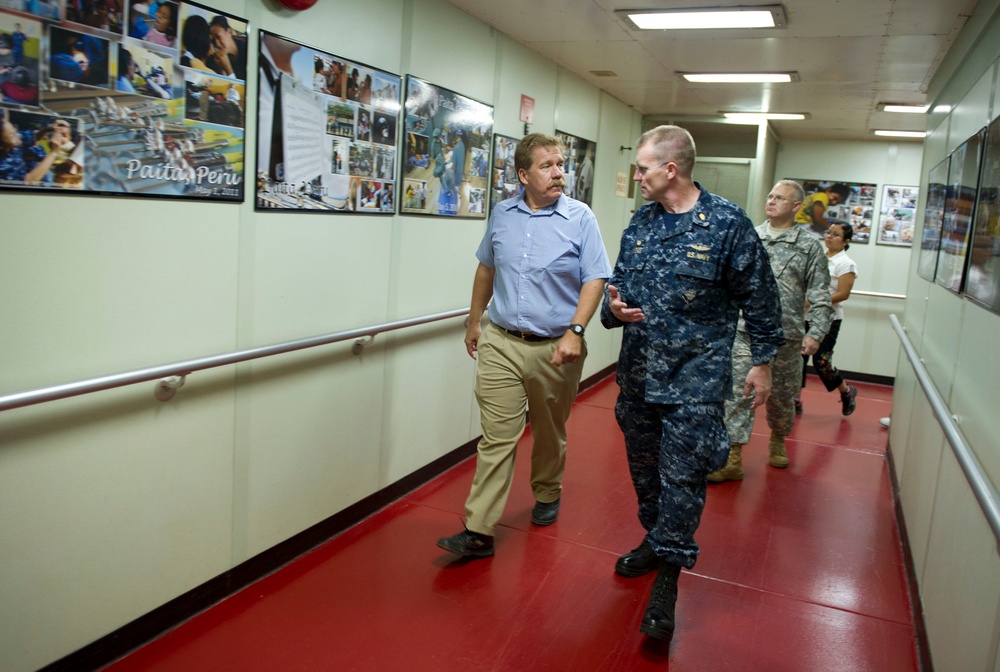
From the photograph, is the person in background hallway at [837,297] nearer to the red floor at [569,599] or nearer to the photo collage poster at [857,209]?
the red floor at [569,599]

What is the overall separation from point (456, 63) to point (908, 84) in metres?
3.17

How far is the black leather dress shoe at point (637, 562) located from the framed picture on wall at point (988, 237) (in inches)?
59.2

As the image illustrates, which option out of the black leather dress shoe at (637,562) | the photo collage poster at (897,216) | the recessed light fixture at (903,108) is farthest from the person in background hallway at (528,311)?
the photo collage poster at (897,216)

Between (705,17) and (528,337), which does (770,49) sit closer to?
(705,17)

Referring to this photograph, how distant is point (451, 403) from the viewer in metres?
4.30

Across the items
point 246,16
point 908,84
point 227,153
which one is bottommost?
point 227,153

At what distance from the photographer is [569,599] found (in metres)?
2.94

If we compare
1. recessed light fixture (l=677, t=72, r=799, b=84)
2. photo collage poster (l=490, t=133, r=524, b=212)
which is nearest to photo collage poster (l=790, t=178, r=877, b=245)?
recessed light fixture (l=677, t=72, r=799, b=84)

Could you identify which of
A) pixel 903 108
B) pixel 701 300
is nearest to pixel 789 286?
pixel 701 300

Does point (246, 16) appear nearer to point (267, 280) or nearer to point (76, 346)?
point (267, 280)

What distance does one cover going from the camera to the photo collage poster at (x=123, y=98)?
74.3 inches

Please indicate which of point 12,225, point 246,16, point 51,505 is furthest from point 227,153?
point 51,505

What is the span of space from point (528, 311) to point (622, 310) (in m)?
0.63

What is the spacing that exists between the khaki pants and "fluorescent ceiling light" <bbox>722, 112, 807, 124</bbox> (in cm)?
458
